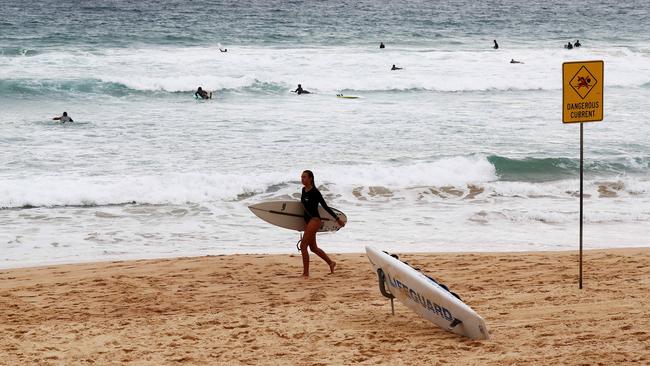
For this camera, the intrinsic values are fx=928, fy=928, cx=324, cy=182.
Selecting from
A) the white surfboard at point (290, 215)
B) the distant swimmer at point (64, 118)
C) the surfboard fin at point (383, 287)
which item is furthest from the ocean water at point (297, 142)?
the surfboard fin at point (383, 287)

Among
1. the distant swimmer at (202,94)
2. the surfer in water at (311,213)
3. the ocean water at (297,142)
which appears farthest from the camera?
the distant swimmer at (202,94)

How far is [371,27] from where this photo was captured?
56656 mm

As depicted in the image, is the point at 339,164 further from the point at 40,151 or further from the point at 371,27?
the point at 371,27

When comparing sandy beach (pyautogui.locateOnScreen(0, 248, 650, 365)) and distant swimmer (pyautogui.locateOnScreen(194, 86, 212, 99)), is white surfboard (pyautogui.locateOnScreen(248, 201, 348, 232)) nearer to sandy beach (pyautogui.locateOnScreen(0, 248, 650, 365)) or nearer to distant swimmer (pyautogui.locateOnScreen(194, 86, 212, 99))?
sandy beach (pyautogui.locateOnScreen(0, 248, 650, 365))

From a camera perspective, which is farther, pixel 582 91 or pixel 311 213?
pixel 311 213

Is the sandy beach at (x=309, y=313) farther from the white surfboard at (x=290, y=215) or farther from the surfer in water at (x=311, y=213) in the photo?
the white surfboard at (x=290, y=215)

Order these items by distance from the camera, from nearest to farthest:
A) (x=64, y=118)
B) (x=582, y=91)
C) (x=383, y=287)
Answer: (x=383, y=287) → (x=582, y=91) → (x=64, y=118)

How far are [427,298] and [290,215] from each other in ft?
A: 11.4

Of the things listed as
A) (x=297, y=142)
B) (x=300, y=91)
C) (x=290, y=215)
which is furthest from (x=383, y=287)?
(x=300, y=91)

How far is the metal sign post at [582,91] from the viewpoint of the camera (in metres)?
9.13

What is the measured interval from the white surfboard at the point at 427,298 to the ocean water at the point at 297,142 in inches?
173

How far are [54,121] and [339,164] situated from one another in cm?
995

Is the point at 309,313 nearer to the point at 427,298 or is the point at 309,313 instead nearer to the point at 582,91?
the point at 427,298

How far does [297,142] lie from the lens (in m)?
23.0
